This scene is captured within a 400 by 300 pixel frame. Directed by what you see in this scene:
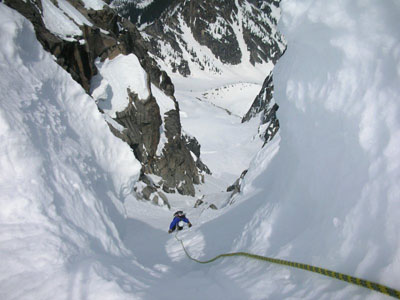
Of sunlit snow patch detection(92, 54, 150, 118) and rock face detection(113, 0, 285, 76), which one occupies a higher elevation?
rock face detection(113, 0, 285, 76)

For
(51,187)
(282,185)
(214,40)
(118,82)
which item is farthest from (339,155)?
(214,40)

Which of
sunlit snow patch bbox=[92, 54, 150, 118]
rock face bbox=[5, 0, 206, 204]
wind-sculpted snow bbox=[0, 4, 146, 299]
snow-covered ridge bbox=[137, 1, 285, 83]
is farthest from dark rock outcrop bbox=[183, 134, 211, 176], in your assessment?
snow-covered ridge bbox=[137, 1, 285, 83]

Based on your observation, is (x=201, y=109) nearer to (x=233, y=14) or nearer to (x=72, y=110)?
(x=72, y=110)

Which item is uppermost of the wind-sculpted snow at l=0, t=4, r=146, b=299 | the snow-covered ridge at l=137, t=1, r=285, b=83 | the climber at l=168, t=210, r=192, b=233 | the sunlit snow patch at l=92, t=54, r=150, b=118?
the snow-covered ridge at l=137, t=1, r=285, b=83

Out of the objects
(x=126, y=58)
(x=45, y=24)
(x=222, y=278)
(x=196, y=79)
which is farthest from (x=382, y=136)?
(x=196, y=79)

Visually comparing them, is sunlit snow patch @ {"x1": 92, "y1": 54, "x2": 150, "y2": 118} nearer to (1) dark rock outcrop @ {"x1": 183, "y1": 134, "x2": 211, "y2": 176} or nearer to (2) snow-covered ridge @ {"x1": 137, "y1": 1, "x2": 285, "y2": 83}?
(1) dark rock outcrop @ {"x1": 183, "y1": 134, "x2": 211, "y2": 176}

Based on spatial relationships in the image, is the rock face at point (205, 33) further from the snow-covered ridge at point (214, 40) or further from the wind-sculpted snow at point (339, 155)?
the wind-sculpted snow at point (339, 155)

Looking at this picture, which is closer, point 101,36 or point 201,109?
point 101,36
